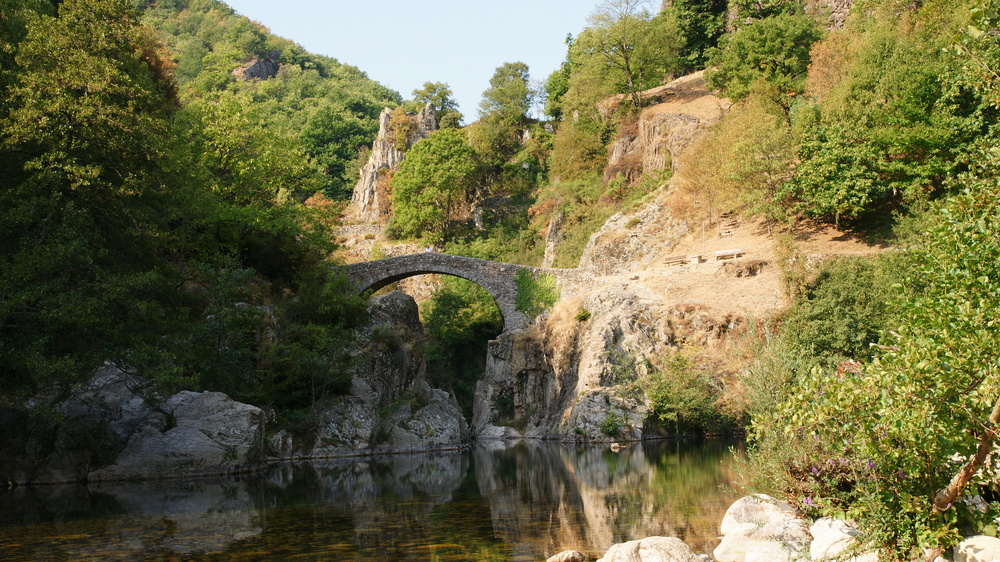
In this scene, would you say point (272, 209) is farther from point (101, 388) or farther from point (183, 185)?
point (101, 388)

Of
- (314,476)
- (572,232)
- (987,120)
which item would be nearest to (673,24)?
(572,232)

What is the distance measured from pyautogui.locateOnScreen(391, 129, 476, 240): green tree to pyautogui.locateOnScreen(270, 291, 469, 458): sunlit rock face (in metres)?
19.1

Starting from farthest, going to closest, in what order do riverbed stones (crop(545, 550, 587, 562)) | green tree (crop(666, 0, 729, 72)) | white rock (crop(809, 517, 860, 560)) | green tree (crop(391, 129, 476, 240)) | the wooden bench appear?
green tree (crop(666, 0, 729, 72)) → green tree (crop(391, 129, 476, 240)) → the wooden bench → riverbed stones (crop(545, 550, 587, 562)) → white rock (crop(809, 517, 860, 560))

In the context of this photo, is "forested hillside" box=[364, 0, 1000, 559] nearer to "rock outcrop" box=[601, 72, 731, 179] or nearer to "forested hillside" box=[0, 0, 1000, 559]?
"forested hillside" box=[0, 0, 1000, 559]

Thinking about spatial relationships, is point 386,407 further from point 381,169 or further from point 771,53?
point 381,169

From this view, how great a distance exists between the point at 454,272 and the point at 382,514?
26167mm

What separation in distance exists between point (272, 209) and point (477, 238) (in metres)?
22.7

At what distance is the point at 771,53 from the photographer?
41.5m

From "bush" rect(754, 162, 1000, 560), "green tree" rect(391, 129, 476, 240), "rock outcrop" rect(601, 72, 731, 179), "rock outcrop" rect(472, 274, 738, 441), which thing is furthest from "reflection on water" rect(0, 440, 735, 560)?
"green tree" rect(391, 129, 476, 240)

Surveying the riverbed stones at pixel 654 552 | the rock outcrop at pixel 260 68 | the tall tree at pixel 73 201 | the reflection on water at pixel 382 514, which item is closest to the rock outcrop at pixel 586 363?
the reflection on water at pixel 382 514

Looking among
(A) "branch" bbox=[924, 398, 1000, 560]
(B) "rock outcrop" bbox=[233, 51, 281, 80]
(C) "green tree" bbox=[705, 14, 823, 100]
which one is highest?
(B) "rock outcrop" bbox=[233, 51, 281, 80]

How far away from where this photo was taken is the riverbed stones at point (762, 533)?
8703 mm

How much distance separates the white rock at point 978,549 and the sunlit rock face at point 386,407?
64.8ft

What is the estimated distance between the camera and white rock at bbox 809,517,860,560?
820 centimetres
